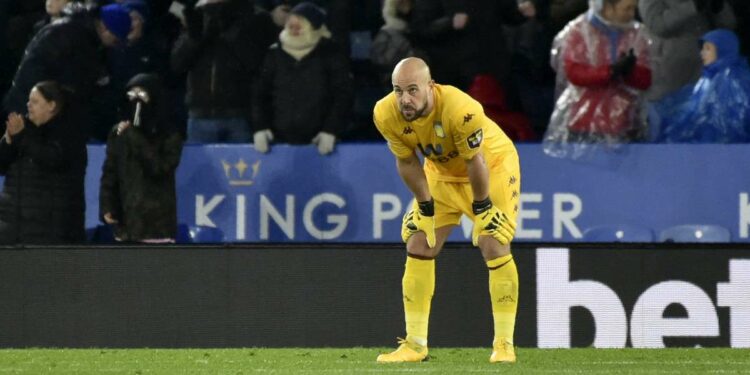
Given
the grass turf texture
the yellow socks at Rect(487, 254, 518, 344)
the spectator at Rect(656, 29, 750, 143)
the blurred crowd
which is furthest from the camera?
the blurred crowd

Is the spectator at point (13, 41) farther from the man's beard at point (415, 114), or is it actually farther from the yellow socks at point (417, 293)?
the man's beard at point (415, 114)

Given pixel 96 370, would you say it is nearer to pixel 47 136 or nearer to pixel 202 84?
pixel 47 136

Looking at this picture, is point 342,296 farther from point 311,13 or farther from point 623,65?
point 623,65

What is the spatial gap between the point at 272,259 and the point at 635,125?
9.93ft

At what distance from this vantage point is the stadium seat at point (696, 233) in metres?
11.0

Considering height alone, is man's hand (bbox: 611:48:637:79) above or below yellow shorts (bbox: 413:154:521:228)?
above

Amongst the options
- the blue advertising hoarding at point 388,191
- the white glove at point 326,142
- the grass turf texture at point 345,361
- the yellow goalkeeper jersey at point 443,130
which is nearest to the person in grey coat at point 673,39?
the blue advertising hoarding at point 388,191

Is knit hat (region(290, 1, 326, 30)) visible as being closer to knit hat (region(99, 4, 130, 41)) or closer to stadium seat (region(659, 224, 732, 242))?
knit hat (region(99, 4, 130, 41))

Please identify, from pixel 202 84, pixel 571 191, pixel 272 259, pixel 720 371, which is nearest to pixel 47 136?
pixel 202 84

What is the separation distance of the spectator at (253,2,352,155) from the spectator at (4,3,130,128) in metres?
1.32

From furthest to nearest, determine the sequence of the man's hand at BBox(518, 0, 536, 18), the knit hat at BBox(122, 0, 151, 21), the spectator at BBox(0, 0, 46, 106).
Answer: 1. the spectator at BBox(0, 0, 46, 106)
2. the knit hat at BBox(122, 0, 151, 21)
3. the man's hand at BBox(518, 0, 536, 18)

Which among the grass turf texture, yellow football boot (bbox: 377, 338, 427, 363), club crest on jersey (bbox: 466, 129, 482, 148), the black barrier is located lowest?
the grass turf texture

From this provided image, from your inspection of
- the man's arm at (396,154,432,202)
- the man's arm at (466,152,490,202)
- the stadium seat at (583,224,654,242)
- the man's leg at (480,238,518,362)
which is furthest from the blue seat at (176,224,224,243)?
the man's arm at (466,152,490,202)

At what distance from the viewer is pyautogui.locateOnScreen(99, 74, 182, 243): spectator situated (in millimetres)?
10914
